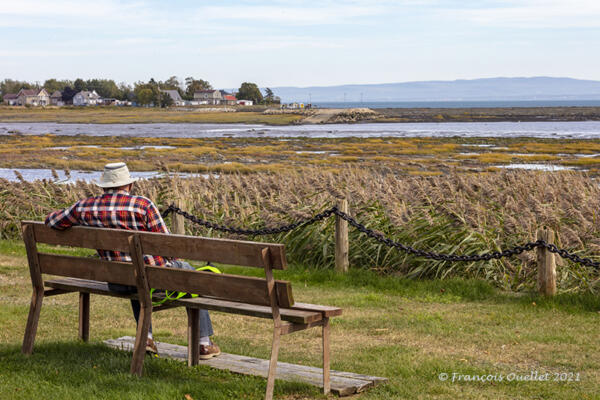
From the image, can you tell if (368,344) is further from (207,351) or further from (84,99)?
(84,99)

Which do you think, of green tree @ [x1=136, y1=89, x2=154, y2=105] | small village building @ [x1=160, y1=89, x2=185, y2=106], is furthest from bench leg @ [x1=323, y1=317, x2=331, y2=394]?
small village building @ [x1=160, y1=89, x2=185, y2=106]

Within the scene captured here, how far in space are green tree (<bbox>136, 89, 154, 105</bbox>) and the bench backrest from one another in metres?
177

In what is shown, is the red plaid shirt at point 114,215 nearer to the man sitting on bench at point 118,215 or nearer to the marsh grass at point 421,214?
the man sitting on bench at point 118,215

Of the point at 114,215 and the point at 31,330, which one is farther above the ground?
the point at 114,215

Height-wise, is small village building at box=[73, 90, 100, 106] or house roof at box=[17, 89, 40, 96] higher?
house roof at box=[17, 89, 40, 96]

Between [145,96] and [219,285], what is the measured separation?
181 metres

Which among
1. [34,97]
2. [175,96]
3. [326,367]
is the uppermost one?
[34,97]

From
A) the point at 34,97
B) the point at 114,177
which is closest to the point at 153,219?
the point at 114,177

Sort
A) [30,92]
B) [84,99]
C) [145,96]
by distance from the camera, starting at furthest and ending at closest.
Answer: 1. [84,99]
2. [30,92]
3. [145,96]

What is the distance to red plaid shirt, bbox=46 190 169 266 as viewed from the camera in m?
5.77

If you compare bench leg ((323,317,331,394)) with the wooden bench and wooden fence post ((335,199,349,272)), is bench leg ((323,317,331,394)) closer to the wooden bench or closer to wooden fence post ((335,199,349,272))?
the wooden bench

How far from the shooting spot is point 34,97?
632ft

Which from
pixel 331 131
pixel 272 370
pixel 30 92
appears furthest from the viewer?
pixel 30 92

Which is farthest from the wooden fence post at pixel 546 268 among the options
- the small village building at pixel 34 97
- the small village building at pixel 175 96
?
the small village building at pixel 34 97
